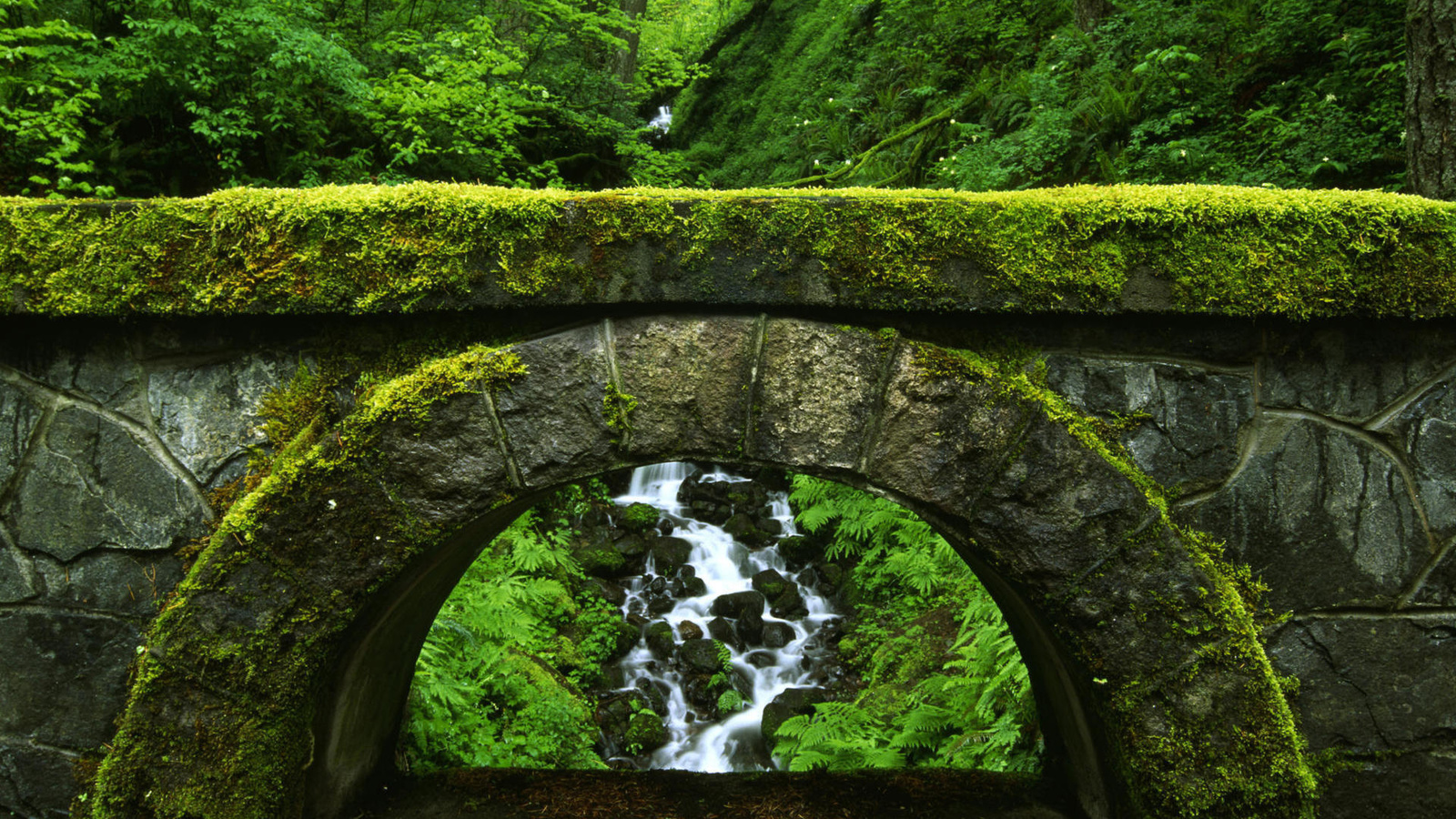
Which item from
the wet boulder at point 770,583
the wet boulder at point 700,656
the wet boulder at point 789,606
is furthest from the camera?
the wet boulder at point 770,583

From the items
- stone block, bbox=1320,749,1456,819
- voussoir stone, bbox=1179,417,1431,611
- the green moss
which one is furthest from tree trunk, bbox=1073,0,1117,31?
stone block, bbox=1320,749,1456,819

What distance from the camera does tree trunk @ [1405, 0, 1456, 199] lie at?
3.40 meters

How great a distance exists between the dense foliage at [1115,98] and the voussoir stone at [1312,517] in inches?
137

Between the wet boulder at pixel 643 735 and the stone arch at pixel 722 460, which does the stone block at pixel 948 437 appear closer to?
the stone arch at pixel 722 460

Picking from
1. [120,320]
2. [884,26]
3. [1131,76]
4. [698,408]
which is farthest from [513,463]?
[884,26]

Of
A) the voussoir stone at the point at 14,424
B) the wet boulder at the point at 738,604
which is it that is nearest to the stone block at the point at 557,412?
the voussoir stone at the point at 14,424

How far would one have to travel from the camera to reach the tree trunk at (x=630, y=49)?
40.1 feet

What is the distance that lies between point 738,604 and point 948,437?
6517mm

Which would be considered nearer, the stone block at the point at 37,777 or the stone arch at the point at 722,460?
the stone arch at the point at 722,460

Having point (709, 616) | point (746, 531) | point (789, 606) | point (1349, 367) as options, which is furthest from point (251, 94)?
point (1349, 367)

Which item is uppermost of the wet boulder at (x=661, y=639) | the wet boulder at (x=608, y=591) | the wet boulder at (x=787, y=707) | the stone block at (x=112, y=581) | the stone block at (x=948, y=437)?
the stone block at (x=948, y=437)

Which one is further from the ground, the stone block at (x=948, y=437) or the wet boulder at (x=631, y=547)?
the stone block at (x=948, y=437)

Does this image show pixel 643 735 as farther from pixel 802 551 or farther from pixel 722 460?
pixel 722 460

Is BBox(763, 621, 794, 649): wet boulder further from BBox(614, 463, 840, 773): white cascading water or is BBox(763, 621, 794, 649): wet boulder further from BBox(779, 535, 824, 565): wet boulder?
BBox(779, 535, 824, 565): wet boulder
